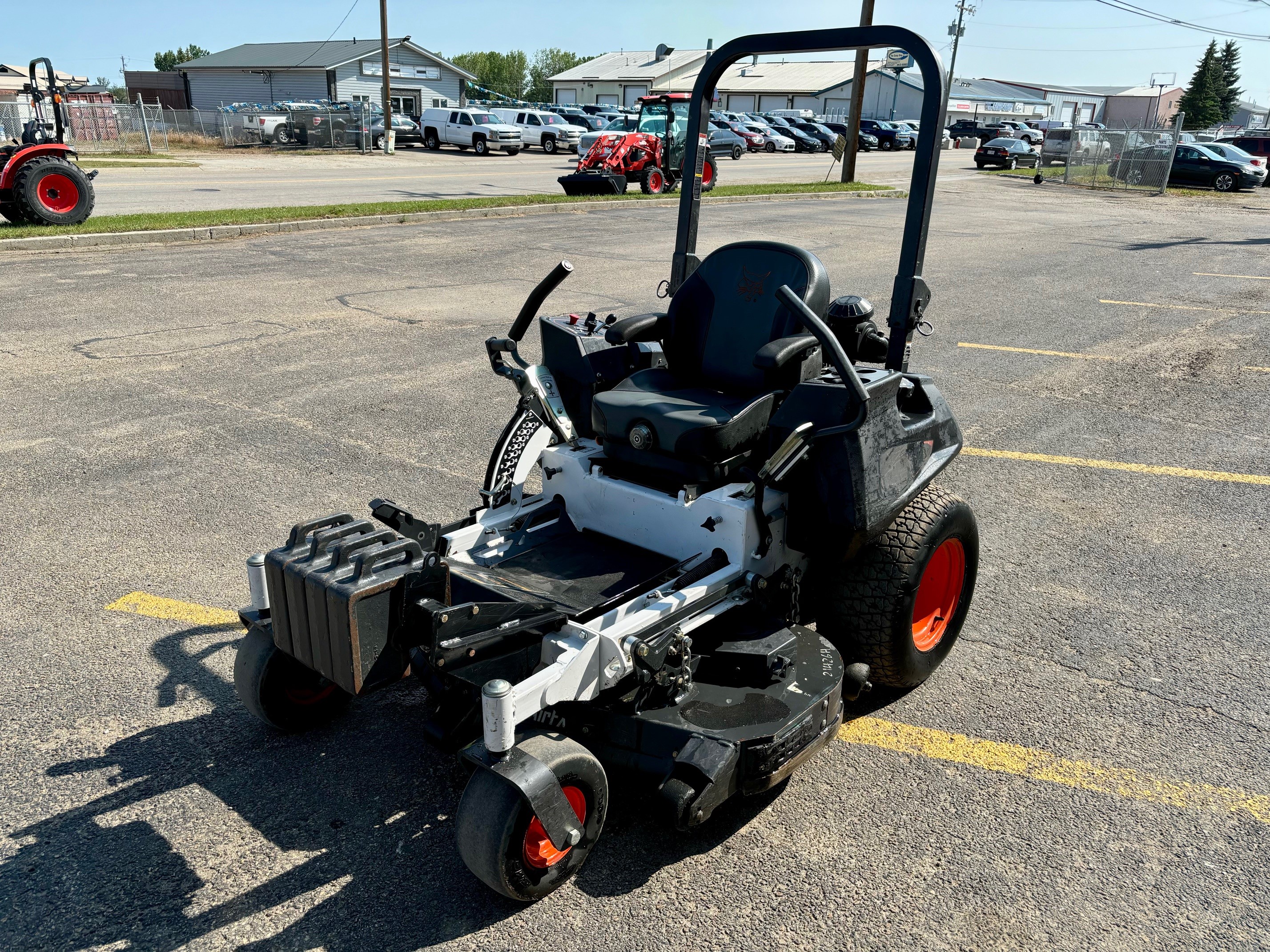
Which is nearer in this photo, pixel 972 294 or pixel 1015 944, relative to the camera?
pixel 1015 944

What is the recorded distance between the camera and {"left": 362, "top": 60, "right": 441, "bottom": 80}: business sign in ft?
178

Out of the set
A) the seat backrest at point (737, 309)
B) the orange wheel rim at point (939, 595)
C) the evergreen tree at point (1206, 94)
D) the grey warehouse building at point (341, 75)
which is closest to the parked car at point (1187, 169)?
the orange wheel rim at point (939, 595)

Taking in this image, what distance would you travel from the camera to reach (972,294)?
11.9 metres

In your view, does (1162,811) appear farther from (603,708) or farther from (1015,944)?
(603,708)

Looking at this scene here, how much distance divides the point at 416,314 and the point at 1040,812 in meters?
7.84

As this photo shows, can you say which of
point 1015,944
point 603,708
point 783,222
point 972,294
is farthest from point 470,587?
point 783,222

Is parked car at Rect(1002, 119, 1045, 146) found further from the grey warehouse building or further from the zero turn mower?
the zero turn mower

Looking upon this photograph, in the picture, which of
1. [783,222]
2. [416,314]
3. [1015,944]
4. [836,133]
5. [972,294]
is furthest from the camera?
[836,133]

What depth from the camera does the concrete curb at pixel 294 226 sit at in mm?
12219

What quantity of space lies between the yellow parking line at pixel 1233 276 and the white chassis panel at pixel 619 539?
1299 cm

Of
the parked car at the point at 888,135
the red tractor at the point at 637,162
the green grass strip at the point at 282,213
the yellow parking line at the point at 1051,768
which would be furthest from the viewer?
the parked car at the point at 888,135

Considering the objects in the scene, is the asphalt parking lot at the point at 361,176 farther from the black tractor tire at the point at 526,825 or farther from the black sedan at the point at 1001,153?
the black tractor tire at the point at 526,825

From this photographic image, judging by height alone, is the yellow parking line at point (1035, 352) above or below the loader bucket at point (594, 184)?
below

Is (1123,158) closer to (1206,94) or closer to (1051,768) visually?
(1051,768)
